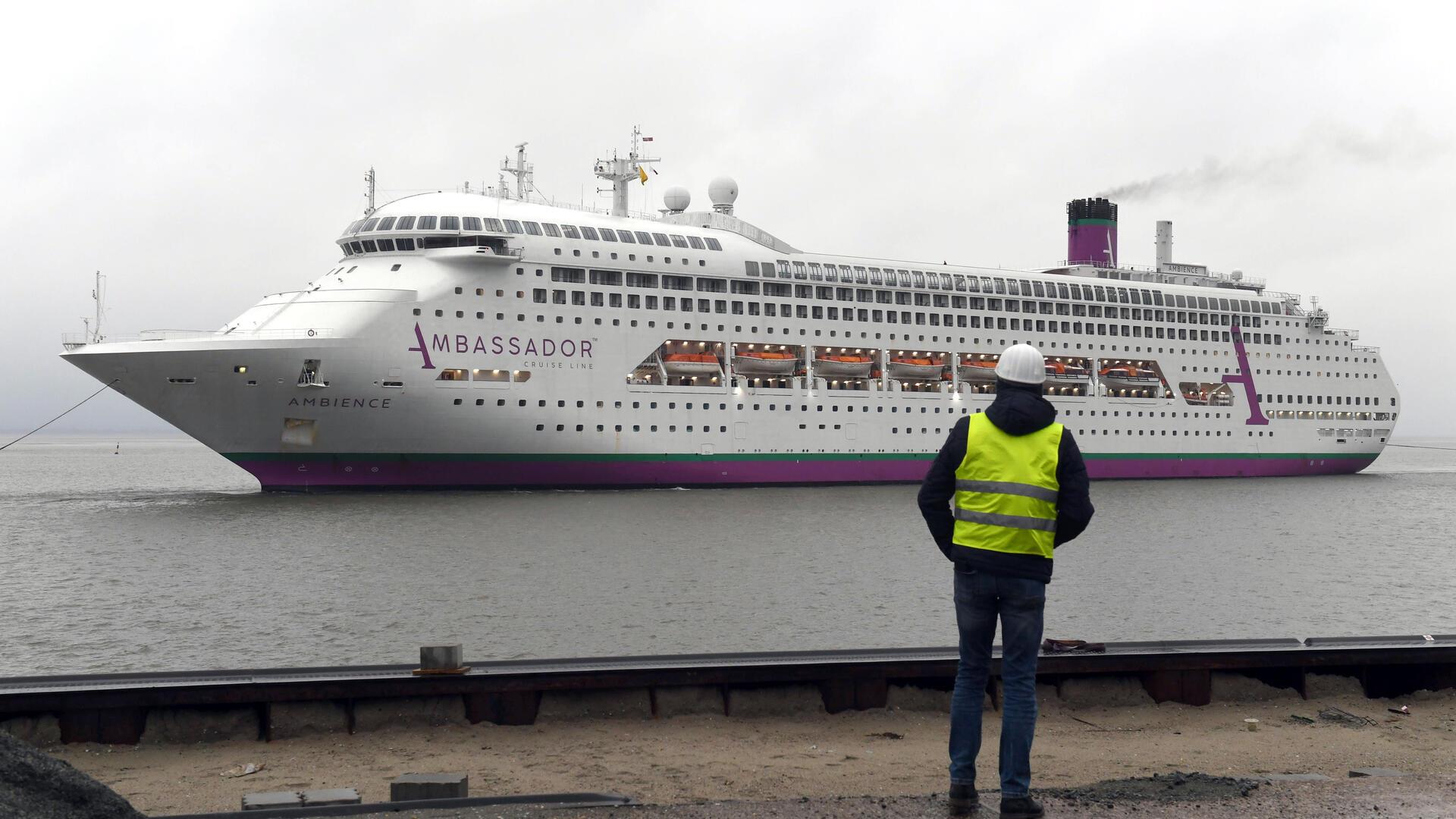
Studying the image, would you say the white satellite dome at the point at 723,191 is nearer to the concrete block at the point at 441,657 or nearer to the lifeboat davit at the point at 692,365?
the lifeboat davit at the point at 692,365

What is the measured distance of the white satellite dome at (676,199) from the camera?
50.1m

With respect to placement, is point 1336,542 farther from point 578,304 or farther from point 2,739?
point 2,739

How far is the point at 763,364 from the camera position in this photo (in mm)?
46281

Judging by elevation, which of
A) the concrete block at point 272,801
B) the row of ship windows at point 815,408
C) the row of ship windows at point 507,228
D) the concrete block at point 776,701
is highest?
the row of ship windows at point 507,228

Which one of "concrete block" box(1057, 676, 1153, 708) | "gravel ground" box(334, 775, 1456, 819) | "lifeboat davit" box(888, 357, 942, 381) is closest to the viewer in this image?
"gravel ground" box(334, 775, 1456, 819)

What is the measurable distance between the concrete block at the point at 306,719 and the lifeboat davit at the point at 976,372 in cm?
4619

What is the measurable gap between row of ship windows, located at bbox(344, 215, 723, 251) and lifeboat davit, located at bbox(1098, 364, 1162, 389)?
75.4 feet

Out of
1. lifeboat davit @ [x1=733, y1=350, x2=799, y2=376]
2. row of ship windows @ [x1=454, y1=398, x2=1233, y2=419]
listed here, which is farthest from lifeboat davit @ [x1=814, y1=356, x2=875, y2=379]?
row of ship windows @ [x1=454, y1=398, x2=1233, y2=419]

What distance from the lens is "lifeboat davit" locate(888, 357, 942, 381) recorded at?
49.9 meters

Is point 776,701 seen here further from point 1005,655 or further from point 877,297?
point 877,297

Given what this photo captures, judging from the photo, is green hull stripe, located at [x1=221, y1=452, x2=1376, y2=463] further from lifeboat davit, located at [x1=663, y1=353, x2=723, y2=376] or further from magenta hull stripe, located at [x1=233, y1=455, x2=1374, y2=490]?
lifeboat davit, located at [x1=663, y1=353, x2=723, y2=376]

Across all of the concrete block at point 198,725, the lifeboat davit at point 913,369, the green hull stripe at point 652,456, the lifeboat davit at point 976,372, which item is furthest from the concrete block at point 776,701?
the lifeboat davit at point 976,372

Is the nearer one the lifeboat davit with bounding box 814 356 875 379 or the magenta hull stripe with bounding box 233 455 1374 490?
the magenta hull stripe with bounding box 233 455 1374 490

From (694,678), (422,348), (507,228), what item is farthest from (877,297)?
(694,678)
